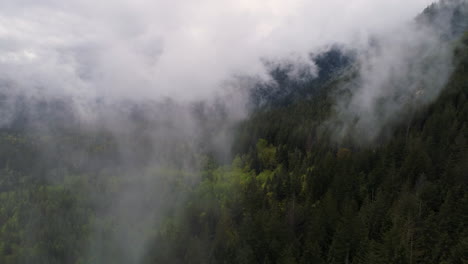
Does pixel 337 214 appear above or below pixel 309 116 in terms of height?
below

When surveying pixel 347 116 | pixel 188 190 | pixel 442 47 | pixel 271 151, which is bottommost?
pixel 188 190

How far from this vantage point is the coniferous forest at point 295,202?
185 feet

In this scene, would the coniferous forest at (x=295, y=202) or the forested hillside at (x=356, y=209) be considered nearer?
the forested hillside at (x=356, y=209)

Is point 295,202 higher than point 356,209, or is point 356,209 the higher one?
point 356,209

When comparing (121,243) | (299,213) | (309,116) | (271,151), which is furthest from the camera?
(309,116)

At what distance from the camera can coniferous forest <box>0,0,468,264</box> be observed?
2221 inches

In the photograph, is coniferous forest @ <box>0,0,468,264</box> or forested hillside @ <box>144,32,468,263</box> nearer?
forested hillside @ <box>144,32,468,263</box>

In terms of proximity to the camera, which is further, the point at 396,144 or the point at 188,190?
the point at 188,190

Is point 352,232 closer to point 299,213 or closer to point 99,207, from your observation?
point 299,213

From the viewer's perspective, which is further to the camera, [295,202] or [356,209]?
[295,202]

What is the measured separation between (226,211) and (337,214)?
125 feet

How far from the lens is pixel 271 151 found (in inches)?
5546

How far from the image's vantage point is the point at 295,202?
275ft

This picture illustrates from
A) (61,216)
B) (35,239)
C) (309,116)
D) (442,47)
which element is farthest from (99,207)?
(442,47)
